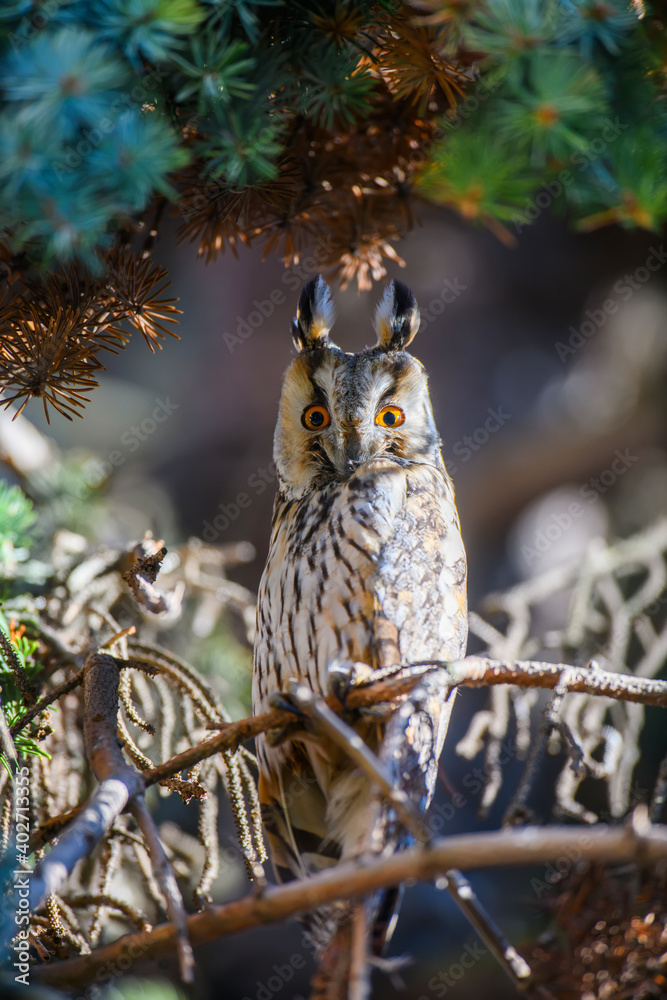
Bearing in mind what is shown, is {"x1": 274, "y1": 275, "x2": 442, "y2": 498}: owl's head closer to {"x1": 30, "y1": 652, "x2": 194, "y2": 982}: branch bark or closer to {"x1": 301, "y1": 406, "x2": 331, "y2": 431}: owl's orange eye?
{"x1": 301, "y1": 406, "x2": 331, "y2": 431}: owl's orange eye

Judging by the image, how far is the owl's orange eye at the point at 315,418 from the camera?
4.87 ft

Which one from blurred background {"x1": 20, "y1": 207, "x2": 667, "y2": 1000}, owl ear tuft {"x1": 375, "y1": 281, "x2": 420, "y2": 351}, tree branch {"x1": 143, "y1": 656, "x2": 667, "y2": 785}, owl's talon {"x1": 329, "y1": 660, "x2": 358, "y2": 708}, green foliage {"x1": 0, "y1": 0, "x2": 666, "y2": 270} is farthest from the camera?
blurred background {"x1": 20, "y1": 207, "x2": 667, "y2": 1000}

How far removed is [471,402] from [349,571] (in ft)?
6.24

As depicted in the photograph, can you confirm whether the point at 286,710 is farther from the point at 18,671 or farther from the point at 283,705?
the point at 18,671

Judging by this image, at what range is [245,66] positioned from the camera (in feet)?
2.83

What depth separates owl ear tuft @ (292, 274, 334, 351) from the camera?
5.02 feet

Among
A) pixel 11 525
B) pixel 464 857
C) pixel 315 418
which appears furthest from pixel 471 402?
pixel 464 857

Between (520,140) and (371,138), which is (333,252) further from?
(520,140)

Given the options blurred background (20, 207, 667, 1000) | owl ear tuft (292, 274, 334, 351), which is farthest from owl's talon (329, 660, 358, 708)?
blurred background (20, 207, 667, 1000)

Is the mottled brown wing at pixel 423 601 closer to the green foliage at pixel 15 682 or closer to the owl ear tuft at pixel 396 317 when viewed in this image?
the owl ear tuft at pixel 396 317

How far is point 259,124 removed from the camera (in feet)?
3.13

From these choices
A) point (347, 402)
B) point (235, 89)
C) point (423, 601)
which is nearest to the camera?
point (235, 89)

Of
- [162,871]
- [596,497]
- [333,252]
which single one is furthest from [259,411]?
[162,871]

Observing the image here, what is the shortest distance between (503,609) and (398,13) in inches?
48.4
